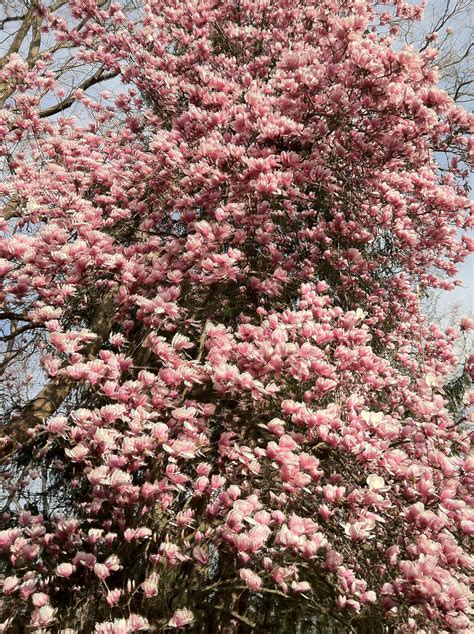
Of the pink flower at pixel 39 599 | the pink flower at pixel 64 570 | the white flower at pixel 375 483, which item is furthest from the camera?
the pink flower at pixel 64 570

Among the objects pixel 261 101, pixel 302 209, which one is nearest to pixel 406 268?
pixel 302 209

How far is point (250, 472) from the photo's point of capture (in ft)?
8.52

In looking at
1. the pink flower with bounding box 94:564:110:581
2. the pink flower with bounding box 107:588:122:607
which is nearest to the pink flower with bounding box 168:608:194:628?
the pink flower with bounding box 107:588:122:607

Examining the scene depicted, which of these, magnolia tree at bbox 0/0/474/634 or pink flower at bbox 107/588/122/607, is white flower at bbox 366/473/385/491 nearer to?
magnolia tree at bbox 0/0/474/634

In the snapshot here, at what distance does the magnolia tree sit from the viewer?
2.31 metres

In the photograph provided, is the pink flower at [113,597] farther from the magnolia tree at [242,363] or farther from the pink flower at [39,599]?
the pink flower at [39,599]

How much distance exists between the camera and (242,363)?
2.72 metres

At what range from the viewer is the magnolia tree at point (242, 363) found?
7.57ft

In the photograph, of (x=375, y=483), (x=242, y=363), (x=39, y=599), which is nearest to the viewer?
(x=375, y=483)

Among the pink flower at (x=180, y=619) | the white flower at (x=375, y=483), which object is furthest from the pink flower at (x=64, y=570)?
the white flower at (x=375, y=483)

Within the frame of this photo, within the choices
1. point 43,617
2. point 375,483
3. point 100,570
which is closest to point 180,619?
point 100,570

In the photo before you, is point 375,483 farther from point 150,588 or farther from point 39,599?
point 39,599

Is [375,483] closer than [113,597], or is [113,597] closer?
[375,483]

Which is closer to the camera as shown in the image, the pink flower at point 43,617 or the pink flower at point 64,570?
the pink flower at point 43,617
